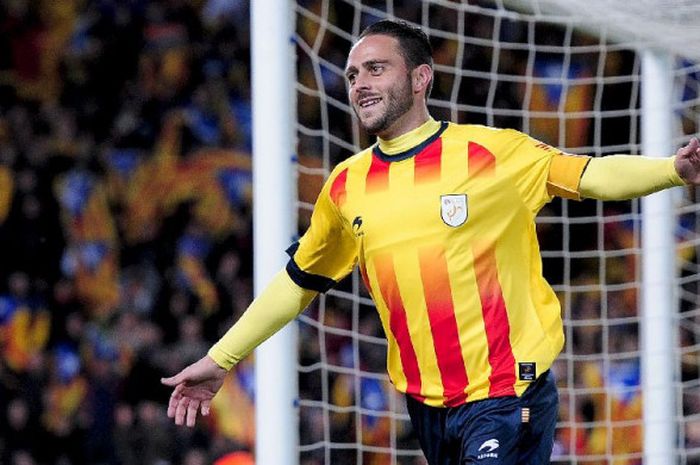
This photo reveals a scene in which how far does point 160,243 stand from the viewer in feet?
25.1

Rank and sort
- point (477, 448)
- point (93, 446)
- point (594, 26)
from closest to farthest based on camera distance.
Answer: point (477, 448), point (594, 26), point (93, 446)

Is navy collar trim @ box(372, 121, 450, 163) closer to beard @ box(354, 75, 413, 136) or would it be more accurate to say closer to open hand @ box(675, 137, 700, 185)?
beard @ box(354, 75, 413, 136)

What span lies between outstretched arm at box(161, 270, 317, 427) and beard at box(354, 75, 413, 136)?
0.54 meters

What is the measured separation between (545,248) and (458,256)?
506 centimetres

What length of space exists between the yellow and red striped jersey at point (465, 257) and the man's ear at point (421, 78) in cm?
13

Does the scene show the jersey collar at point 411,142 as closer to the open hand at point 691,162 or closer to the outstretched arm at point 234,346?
the outstretched arm at point 234,346

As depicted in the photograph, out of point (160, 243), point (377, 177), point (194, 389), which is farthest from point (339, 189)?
point (160, 243)

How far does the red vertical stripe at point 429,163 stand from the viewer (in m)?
3.36

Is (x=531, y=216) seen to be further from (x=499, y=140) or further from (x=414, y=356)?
(x=414, y=356)

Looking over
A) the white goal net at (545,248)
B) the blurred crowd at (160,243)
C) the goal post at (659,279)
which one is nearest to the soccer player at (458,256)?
the goal post at (659,279)

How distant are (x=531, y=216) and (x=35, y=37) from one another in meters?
5.30

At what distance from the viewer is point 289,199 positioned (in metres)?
4.23

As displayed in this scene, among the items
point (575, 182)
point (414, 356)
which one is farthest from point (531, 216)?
point (414, 356)

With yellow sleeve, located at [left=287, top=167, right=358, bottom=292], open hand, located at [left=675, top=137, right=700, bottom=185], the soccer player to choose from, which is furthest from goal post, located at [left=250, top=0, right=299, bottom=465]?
open hand, located at [left=675, top=137, right=700, bottom=185]
